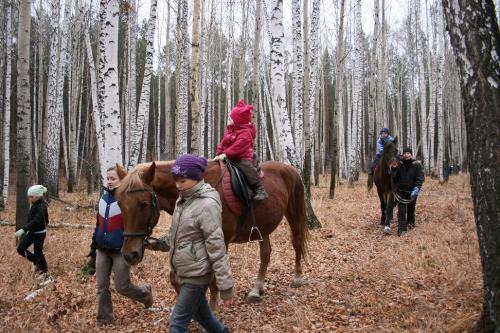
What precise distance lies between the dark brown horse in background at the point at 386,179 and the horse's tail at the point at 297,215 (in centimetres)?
369

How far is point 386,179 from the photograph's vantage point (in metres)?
9.84

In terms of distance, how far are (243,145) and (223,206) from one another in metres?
0.90

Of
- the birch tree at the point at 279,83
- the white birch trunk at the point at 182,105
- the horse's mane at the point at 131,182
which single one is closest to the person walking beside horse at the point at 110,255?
the horse's mane at the point at 131,182

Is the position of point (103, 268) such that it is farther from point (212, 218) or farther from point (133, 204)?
point (212, 218)

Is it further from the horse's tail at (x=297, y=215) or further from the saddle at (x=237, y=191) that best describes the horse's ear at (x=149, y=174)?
the horse's tail at (x=297, y=215)

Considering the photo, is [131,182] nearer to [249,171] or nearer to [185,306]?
A: [185,306]

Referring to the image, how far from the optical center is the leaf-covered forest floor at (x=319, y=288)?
4.23 meters

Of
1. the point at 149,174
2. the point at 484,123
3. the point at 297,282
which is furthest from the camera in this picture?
the point at 297,282

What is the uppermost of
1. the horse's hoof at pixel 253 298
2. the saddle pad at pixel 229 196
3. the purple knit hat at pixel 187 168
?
the purple knit hat at pixel 187 168

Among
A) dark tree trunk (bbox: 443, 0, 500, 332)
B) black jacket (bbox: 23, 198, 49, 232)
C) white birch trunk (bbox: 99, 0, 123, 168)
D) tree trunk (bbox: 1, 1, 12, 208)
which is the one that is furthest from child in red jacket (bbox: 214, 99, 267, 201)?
tree trunk (bbox: 1, 1, 12, 208)

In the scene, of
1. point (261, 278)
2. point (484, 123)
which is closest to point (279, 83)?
point (261, 278)

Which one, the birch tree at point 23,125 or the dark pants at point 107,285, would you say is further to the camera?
the birch tree at point 23,125

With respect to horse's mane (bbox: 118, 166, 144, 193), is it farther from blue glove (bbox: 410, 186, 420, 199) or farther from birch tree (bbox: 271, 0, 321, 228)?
blue glove (bbox: 410, 186, 420, 199)

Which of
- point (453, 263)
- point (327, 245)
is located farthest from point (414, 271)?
point (327, 245)
